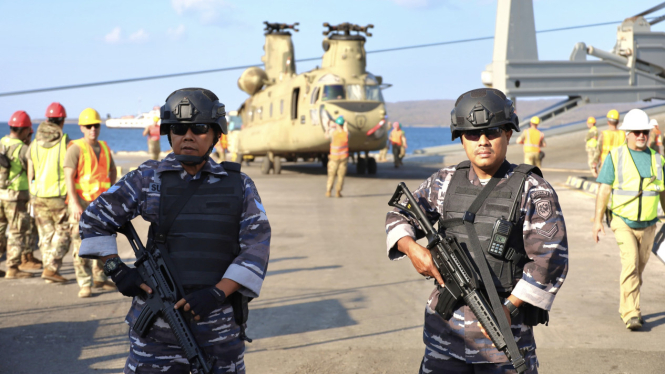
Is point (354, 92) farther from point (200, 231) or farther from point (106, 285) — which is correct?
point (200, 231)

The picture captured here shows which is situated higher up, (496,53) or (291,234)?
(496,53)

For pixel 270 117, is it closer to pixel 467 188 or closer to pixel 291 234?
pixel 291 234

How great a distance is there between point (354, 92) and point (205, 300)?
1750 cm

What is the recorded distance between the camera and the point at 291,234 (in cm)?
1098

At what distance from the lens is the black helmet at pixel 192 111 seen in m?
3.11

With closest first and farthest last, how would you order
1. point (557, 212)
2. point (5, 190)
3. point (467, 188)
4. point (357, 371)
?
point (557, 212), point (467, 188), point (357, 371), point (5, 190)

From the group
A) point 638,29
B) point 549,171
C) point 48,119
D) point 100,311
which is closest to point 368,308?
point 100,311

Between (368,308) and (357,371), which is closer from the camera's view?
(357,371)

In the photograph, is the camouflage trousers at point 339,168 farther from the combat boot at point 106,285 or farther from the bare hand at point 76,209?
the bare hand at point 76,209

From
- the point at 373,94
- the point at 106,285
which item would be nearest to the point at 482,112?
the point at 106,285

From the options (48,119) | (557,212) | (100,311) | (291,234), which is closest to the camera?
(557,212)

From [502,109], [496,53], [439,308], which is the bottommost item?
[439,308]

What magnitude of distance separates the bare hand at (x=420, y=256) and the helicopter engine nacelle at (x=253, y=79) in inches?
891

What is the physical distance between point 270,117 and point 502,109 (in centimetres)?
2047
